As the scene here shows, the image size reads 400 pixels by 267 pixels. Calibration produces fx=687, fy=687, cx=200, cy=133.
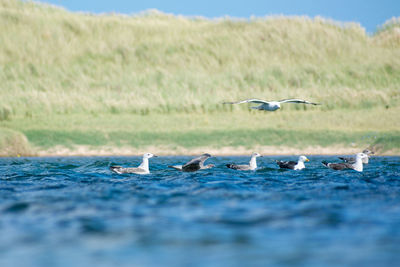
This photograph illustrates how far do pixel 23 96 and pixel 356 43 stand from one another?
27.1 meters

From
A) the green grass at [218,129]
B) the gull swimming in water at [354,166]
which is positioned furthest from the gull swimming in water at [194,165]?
the green grass at [218,129]

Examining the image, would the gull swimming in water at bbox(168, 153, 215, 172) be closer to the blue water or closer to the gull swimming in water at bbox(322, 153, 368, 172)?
the blue water

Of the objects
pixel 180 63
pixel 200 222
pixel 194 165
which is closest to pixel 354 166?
pixel 194 165

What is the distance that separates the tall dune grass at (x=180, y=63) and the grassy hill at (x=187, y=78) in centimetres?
9

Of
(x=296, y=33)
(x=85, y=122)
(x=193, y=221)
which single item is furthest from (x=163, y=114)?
(x=193, y=221)

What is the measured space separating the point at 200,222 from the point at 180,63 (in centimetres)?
4184

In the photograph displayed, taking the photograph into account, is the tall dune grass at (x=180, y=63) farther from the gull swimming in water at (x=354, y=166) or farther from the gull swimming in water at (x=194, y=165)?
the gull swimming in water at (x=194, y=165)

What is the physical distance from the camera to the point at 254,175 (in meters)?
22.0

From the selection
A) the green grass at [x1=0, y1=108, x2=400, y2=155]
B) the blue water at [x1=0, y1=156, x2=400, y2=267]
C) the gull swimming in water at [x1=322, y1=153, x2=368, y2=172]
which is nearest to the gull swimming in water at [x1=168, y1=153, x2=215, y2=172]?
the blue water at [x1=0, y1=156, x2=400, y2=267]

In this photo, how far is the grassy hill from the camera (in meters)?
39.5

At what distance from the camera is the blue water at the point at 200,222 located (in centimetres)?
905

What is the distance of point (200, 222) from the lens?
1170cm

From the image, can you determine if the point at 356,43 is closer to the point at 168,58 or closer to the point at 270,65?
the point at 270,65

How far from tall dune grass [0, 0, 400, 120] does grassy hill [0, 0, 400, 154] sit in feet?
0.29
